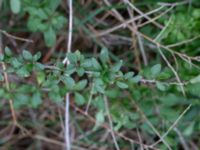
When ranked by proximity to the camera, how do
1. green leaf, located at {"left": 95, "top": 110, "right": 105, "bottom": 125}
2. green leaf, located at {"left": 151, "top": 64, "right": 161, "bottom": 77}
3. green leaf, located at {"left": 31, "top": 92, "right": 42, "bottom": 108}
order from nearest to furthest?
green leaf, located at {"left": 151, "top": 64, "right": 161, "bottom": 77} → green leaf, located at {"left": 31, "top": 92, "right": 42, "bottom": 108} → green leaf, located at {"left": 95, "top": 110, "right": 105, "bottom": 125}

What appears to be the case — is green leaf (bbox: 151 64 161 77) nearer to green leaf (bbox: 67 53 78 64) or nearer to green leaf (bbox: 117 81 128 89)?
green leaf (bbox: 117 81 128 89)

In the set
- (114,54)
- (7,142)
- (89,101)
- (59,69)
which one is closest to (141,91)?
(89,101)

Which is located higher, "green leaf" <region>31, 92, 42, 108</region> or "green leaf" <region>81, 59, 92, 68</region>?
"green leaf" <region>81, 59, 92, 68</region>

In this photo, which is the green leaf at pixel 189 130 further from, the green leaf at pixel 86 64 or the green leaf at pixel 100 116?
the green leaf at pixel 86 64

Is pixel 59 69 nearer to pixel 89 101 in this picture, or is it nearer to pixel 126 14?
pixel 89 101

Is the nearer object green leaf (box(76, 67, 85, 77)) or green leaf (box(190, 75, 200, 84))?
green leaf (box(76, 67, 85, 77))

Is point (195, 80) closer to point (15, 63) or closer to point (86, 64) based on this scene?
point (86, 64)

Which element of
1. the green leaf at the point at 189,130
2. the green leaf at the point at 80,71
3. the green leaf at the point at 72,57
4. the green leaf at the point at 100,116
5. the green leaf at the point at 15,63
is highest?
the green leaf at the point at 15,63

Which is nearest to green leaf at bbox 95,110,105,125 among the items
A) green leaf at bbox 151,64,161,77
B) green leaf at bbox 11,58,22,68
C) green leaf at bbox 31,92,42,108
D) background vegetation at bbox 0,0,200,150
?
background vegetation at bbox 0,0,200,150

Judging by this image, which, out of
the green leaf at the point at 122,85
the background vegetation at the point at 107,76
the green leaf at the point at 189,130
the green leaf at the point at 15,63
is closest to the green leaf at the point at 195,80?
the background vegetation at the point at 107,76
